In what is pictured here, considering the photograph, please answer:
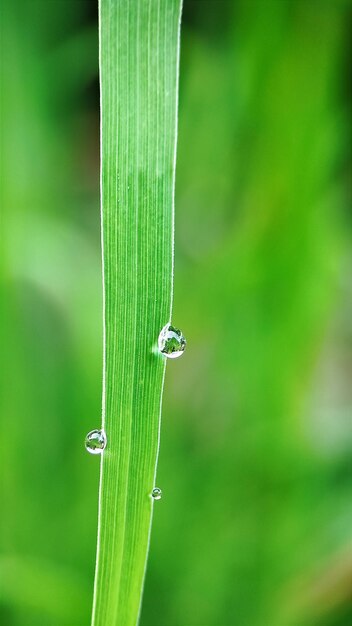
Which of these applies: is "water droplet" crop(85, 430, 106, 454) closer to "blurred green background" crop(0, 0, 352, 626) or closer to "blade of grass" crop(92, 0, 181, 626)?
"blade of grass" crop(92, 0, 181, 626)

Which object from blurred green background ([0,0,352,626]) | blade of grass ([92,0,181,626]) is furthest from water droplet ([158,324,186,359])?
blurred green background ([0,0,352,626])

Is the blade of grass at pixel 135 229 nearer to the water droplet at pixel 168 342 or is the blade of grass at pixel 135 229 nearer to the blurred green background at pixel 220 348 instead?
the water droplet at pixel 168 342

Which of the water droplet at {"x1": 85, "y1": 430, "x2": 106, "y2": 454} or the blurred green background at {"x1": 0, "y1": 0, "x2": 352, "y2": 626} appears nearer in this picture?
the water droplet at {"x1": 85, "y1": 430, "x2": 106, "y2": 454}

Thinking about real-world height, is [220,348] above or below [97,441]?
above

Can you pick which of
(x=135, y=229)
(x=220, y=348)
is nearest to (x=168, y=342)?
(x=135, y=229)

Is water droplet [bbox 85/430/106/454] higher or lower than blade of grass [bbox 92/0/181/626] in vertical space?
lower

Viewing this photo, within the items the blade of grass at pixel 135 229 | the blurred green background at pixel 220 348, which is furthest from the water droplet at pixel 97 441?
the blurred green background at pixel 220 348

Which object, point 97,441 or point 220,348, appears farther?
point 220,348

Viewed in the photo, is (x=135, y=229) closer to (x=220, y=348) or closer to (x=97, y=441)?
(x=97, y=441)
